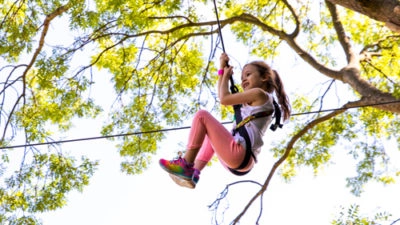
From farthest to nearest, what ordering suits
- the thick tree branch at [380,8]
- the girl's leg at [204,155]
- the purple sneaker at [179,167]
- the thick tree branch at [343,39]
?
the thick tree branch at [343,39]
the thick tree branch at [380,8]
the girl's leg at [204,155]
the purple sneaker at [179,167]

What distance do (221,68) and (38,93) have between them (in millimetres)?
3695

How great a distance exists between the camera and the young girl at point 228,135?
334 cm

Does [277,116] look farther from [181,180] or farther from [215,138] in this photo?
[181,180]

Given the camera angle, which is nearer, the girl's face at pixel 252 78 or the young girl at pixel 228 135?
the young girl at pixel 228 135

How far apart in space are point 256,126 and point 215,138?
0.26m

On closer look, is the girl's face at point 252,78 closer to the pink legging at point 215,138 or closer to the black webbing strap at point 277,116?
the black webbing strap at point 277,116

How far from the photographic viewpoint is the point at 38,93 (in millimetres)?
6699

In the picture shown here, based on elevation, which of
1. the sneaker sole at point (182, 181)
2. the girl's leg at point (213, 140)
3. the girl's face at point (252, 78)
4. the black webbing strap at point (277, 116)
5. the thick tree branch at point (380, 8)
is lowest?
the sneaker sole at point (182, 181)

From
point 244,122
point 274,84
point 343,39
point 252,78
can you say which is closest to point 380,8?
point 274,84

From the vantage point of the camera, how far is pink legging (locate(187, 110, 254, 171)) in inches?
131

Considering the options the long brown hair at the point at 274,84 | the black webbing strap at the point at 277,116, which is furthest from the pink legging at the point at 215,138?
the long brown hair at the point at 274,84

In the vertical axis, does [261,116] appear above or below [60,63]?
below

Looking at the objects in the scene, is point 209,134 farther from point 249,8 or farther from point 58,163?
point 249,8

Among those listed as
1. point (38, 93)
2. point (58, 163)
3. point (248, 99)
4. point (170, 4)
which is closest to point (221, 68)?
point (248, 99)
